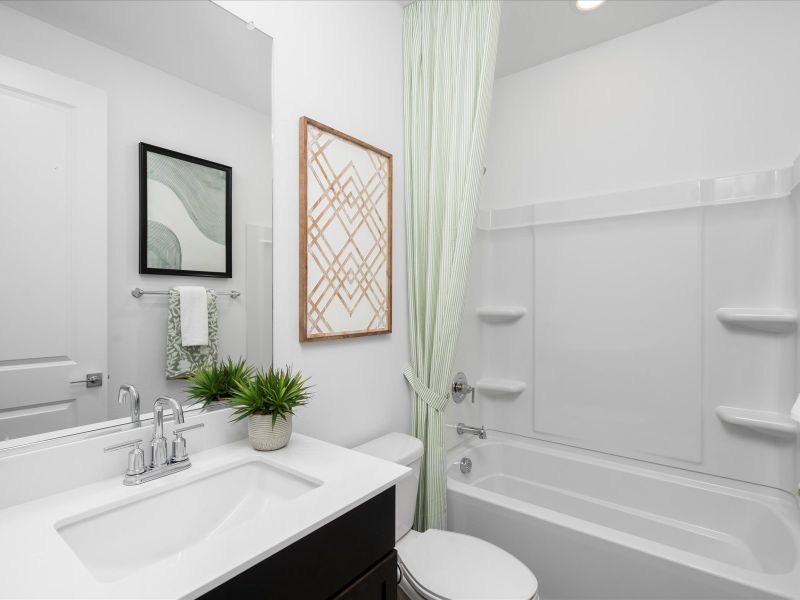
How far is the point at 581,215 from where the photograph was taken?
2246 millimetres

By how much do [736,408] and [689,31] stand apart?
5.93ft

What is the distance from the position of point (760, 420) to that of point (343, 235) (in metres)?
1.94

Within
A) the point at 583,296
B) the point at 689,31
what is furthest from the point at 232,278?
the point at 689,31

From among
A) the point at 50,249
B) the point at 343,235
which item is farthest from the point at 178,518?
the point at 343,235

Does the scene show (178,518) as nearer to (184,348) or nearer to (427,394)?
(184,348)

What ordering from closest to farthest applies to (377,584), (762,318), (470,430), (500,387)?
(377,584), (762,318), (470,430), (500,387)

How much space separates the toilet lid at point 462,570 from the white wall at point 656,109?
1851 mm

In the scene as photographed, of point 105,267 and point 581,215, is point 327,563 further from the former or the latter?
point 581,215

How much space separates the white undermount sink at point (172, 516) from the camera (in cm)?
83

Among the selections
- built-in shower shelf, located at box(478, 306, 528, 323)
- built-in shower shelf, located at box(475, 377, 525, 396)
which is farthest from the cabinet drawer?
built-in shower shelf, located at box(478, 306, 528, 323)

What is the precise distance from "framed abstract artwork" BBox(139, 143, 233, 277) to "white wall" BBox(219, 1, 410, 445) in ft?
0.62

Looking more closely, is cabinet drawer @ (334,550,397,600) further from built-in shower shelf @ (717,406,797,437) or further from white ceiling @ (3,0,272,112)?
built-in shower shelf @ (717,406,797,437)

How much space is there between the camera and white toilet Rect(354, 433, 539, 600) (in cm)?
122

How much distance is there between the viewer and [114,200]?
3.32ft
